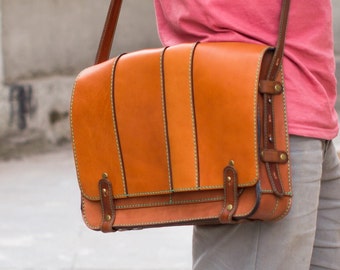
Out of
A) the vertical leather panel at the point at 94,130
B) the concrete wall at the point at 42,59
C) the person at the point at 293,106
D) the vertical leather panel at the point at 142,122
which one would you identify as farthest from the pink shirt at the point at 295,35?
the concrete wall at the point at 42,59

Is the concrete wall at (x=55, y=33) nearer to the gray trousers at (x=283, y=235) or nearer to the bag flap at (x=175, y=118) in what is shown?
the bag flap at (x=175, y=118)

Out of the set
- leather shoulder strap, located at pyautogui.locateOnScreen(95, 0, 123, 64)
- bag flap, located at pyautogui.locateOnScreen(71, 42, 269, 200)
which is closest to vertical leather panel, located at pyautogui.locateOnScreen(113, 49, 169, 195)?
bag flap, located at pyautogui.locateOnScreen(71, 42, 269, 200)

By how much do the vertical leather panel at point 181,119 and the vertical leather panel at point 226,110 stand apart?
0.02m

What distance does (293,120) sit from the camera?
2.34 meters

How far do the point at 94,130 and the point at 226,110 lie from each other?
0.34m

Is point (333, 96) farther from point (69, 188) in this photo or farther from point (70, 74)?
point (70, 74)

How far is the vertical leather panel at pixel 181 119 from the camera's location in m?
2.33

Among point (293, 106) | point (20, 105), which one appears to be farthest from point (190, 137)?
point (20, 105)

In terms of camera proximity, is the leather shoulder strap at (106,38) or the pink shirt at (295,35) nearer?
the pink shirt at (295,35)

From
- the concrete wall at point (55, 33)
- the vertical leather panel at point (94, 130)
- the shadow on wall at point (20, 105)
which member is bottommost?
the shadow on wall at point (20, 105)

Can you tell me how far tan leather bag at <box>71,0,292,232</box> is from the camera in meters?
2.28

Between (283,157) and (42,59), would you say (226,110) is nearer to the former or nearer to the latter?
(283,157)

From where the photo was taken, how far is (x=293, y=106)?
7.70 feet

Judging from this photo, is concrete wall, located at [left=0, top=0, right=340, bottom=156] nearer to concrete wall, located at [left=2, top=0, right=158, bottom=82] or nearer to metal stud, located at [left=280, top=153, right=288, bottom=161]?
concrete wall, located at [left=2, top=0, right=158, bottom=82]
